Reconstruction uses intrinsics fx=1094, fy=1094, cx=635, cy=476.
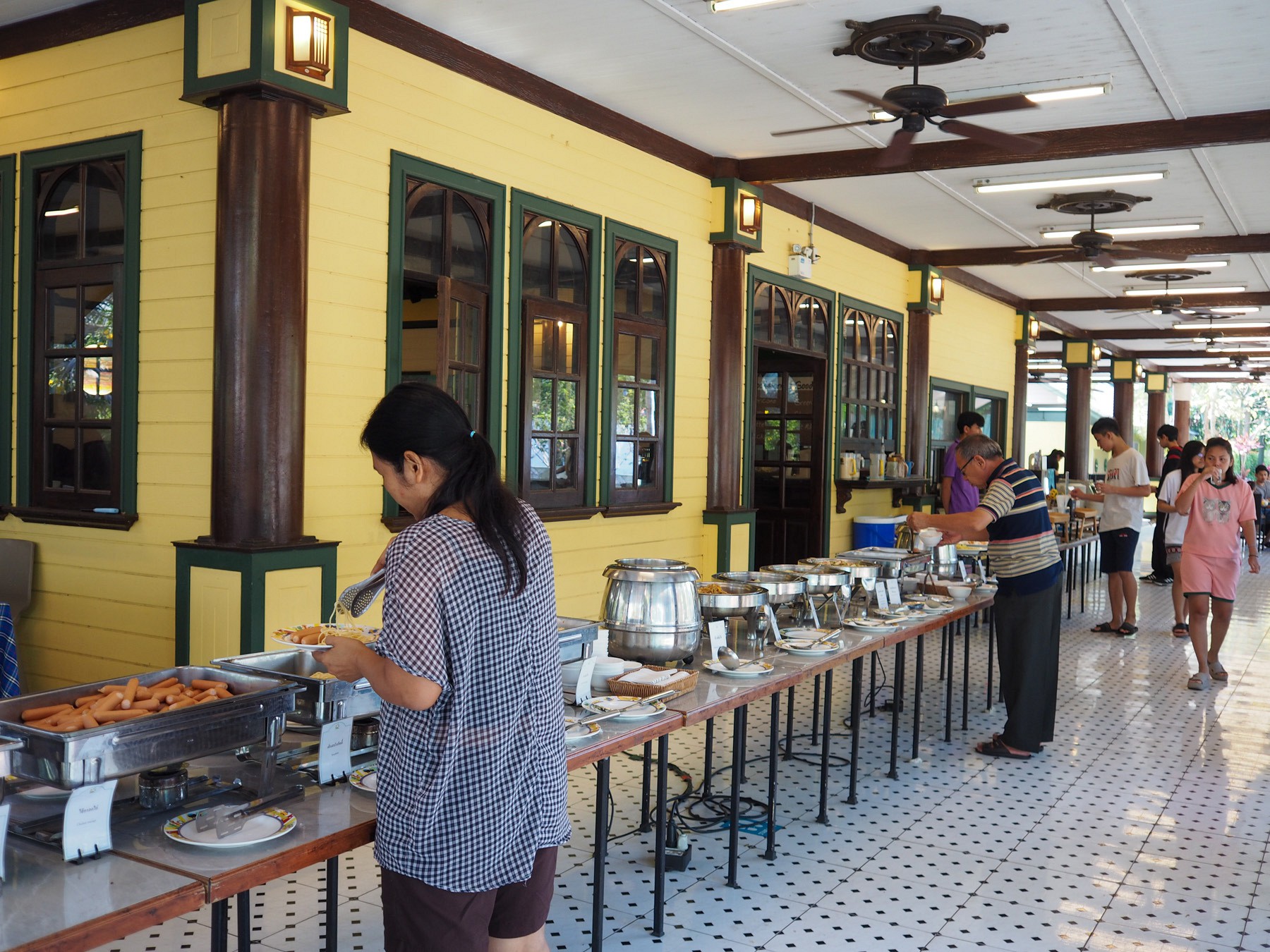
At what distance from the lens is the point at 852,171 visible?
7391mm

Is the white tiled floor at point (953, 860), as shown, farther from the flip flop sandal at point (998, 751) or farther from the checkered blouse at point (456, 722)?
the checkered blouse at point (456, 722)

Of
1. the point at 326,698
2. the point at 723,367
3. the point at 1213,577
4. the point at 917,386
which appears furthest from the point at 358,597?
the point at 917,386

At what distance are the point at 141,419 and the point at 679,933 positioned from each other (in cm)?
343

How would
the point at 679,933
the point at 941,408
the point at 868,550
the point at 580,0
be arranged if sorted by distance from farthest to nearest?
the point at 941,408
the point at 868,550
the point at 580,0
the point at 679,933

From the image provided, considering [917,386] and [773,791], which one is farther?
[917,386]

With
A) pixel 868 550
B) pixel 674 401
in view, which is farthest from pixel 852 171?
pixel 868 550

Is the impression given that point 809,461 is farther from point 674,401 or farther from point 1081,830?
point 1081,830

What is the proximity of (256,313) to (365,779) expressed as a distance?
2.84m

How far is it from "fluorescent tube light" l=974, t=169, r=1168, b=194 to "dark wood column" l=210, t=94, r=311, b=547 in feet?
18.1

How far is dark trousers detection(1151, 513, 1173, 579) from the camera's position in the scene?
13.3 m

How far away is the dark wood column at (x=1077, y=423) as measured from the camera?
16.9m

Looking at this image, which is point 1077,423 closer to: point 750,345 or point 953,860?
point 750,345

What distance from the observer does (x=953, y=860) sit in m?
4.15

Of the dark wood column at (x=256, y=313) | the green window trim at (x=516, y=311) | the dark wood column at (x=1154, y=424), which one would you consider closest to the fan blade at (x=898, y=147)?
the green window trim at (x=516, y=311)
